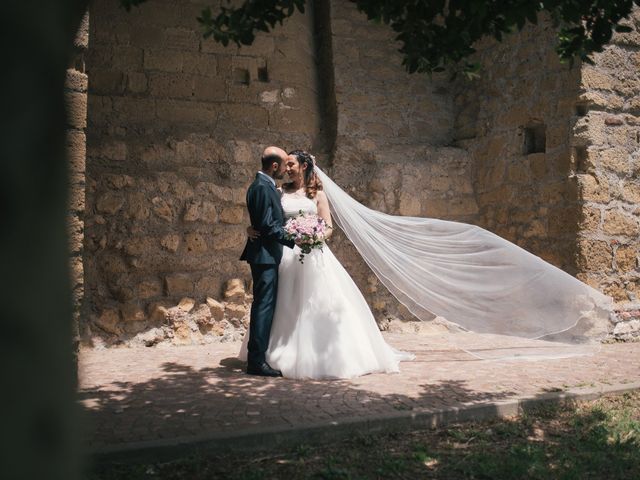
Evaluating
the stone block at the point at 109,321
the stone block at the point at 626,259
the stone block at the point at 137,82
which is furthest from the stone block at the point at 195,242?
the stone block at the point at 626,259

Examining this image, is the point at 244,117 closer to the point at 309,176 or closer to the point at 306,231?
the point at 309,176

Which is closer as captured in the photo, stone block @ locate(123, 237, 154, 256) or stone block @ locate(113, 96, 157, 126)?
stone block @ locate(123, 237, 154, 256)

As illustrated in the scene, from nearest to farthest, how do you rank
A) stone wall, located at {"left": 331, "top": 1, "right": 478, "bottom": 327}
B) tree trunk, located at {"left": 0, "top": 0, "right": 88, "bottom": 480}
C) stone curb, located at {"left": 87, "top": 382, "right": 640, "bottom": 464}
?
tree trunk, located at {"left": 0, "top": 0, "right": 88, "bottom": 480} → stone curb, located at {"left": 87, "top": 382, "right": 640, "bottom": 464} → stone wall, located at {"left": 331, "top": 1, "right": 478, "bottom": 327}

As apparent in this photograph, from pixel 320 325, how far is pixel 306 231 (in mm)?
849

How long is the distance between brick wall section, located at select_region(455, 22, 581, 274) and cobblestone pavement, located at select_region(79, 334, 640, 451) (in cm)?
166

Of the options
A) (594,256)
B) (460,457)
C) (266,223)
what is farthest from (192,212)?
(460,457)

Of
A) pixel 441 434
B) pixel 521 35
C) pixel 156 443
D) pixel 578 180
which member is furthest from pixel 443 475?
pixel 521 35

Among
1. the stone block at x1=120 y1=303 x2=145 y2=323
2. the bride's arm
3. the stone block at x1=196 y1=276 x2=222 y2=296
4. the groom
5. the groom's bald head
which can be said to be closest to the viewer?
the groom

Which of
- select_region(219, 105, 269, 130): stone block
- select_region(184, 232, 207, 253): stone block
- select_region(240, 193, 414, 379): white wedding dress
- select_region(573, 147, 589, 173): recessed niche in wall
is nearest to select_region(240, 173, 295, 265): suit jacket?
select_region(240, 193, 414, 379): white wedding dress

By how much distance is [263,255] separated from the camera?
571 cm

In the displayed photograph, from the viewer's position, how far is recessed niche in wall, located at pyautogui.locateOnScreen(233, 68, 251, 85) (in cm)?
792

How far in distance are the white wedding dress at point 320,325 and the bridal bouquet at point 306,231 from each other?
0.20m

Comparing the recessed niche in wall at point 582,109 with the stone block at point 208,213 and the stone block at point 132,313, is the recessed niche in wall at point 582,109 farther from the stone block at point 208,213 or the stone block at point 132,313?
the stone block at point 132,313

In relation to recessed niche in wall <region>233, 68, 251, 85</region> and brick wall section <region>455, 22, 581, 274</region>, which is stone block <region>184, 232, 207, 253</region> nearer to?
recessed niche in wall <region>233, 68, 251, 85</region>
